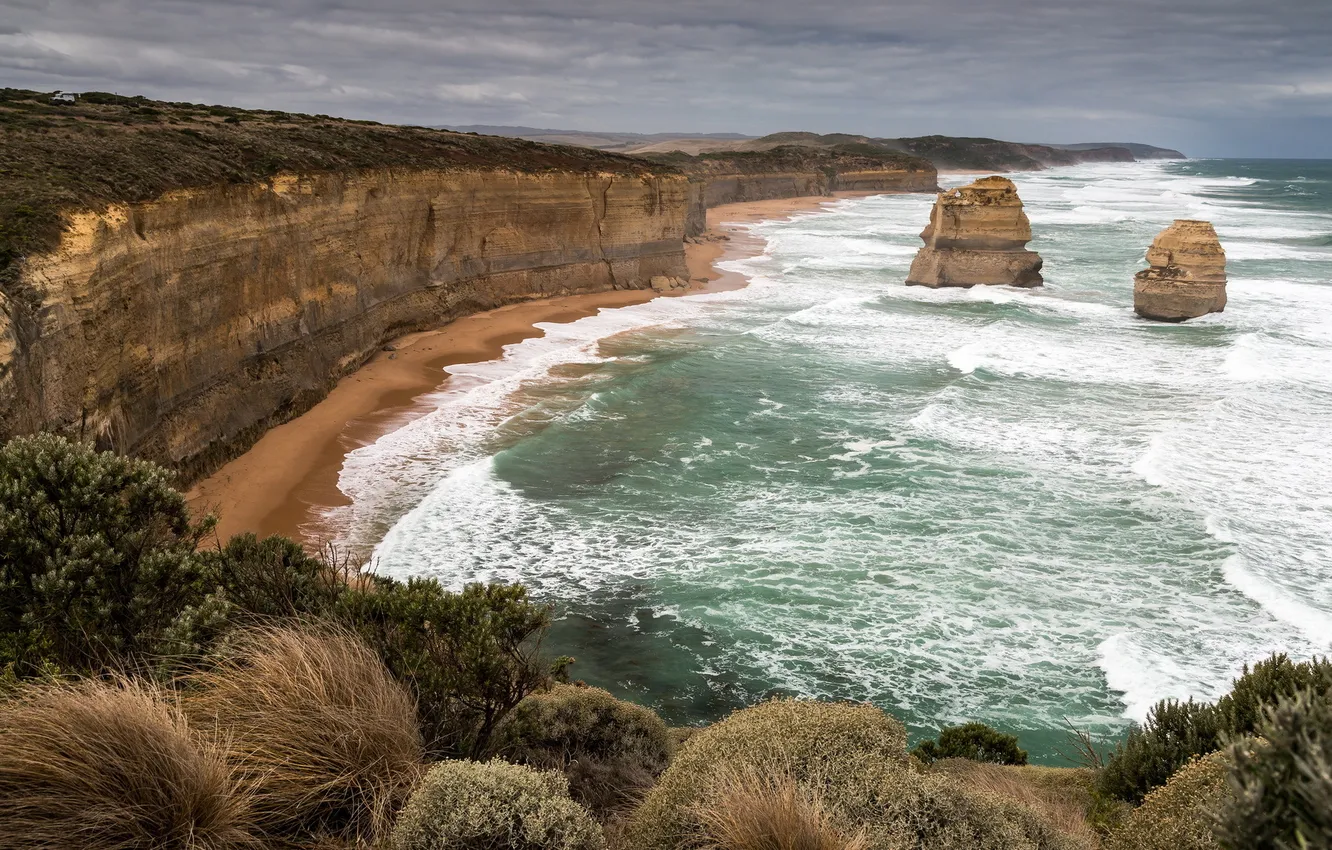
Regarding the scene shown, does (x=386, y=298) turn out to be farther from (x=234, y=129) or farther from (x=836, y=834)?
(x=836, y=834)

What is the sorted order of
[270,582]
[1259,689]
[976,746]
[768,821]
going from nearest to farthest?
1. [768,821]
2. [1259,689]
3. [270,582]
4. [976,746]

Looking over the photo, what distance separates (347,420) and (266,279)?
3.72 meters

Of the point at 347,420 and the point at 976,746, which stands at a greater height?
the point at 347,420

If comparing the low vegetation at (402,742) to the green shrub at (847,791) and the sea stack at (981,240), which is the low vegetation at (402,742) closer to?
the green shrub at (847,791)

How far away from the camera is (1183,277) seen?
120 ft

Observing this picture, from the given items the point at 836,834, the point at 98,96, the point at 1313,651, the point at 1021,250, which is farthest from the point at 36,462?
the point at 1021,250

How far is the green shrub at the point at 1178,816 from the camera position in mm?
5875

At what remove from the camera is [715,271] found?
167ft

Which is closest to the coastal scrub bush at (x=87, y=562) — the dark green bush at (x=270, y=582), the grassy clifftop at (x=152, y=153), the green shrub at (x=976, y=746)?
the dark green bush at (x=270, y=582)

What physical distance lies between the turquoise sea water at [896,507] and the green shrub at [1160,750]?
8.96 ft

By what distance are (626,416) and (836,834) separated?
19070 mm

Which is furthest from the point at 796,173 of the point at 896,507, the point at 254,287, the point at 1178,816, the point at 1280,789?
the point at 1280,789

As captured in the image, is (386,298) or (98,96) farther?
(98,96)

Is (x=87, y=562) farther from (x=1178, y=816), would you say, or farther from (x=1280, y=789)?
(x=1178, y=816)
